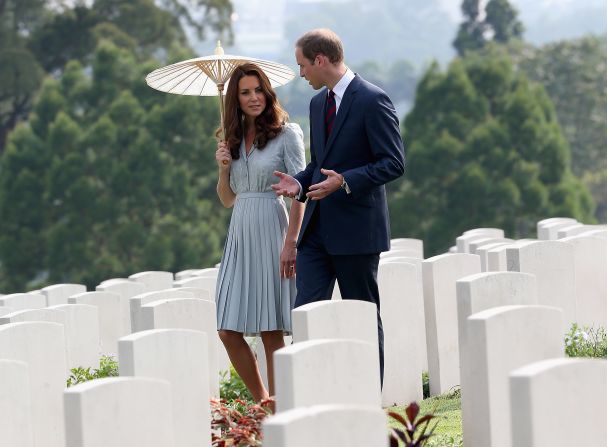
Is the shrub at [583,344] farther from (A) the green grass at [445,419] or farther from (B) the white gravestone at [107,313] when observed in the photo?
(B) the white gravestone at [107,313]

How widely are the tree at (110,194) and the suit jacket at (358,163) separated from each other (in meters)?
22.2

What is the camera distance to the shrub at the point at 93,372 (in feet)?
23.7

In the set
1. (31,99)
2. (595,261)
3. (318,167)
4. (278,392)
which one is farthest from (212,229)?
(278,392)

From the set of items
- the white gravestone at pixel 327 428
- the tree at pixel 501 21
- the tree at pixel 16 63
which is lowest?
the white gravestone at pixel 327 428

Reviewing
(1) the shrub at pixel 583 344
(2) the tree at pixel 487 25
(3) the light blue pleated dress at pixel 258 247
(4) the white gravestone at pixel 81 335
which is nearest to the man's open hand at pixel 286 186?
(3) the light blue pleated dress at pixel 258 247

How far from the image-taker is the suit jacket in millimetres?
6059

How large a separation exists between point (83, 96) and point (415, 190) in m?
7.98

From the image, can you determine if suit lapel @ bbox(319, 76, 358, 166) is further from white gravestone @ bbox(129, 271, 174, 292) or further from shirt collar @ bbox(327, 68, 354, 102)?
white gravestone @ bbox(129, 271, 174, 292)

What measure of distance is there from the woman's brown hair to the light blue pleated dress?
41 mm

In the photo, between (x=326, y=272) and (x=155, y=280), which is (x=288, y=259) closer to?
(x=326, y=272)

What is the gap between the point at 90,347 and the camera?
7.93m

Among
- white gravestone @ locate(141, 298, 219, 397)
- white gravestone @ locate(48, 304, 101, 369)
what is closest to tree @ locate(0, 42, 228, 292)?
white gravestone @ locate(48, 304, 101, 369)

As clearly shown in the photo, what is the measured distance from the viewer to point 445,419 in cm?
648

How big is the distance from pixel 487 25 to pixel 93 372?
1787 inches
